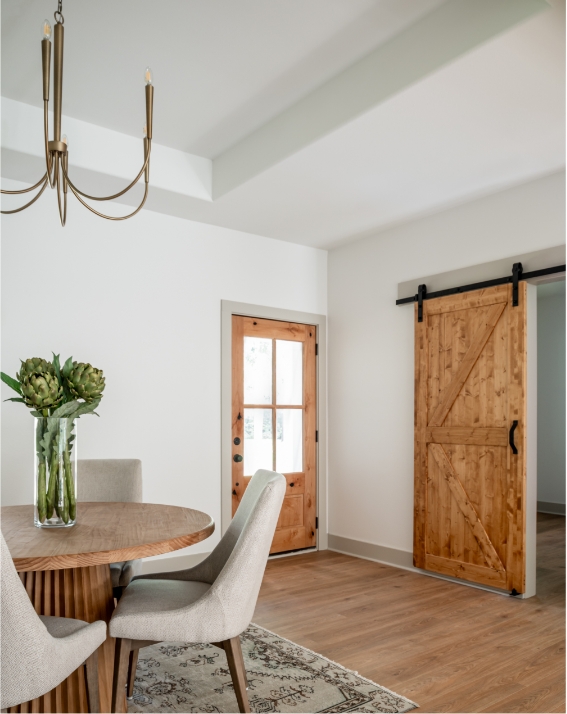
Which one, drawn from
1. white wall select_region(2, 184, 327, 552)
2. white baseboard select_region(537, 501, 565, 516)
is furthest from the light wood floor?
white baseboard select_region(537, 501, 565, 516)

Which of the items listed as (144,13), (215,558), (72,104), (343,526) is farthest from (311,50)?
(343,526)

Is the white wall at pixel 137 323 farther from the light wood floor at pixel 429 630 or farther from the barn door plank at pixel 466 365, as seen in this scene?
the barn door plank at pixel 466 365

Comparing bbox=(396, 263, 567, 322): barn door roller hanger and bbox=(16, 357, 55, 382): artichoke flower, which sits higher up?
bbox=(396, 263, 567, 322): barn door roller hanger

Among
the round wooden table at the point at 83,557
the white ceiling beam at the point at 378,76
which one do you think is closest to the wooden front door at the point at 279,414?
the white ceiling beam at the point at 378,76

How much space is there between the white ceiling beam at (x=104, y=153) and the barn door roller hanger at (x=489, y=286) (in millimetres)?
1660

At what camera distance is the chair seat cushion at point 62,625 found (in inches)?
72.1

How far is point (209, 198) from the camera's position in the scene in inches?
161

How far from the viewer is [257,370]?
193 inches

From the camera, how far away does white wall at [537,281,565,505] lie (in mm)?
7336

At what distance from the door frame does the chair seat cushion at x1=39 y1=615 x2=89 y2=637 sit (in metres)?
2.62

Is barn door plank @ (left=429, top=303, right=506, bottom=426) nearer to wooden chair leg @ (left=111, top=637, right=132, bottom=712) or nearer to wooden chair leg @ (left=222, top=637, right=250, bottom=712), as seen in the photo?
wooden chair leg @ (left=222, top=637, right=250, bottom=712)

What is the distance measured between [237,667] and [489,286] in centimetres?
290

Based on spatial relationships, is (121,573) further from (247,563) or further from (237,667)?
(247,563)

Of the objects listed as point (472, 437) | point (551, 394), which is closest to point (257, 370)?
point (472, 437)
